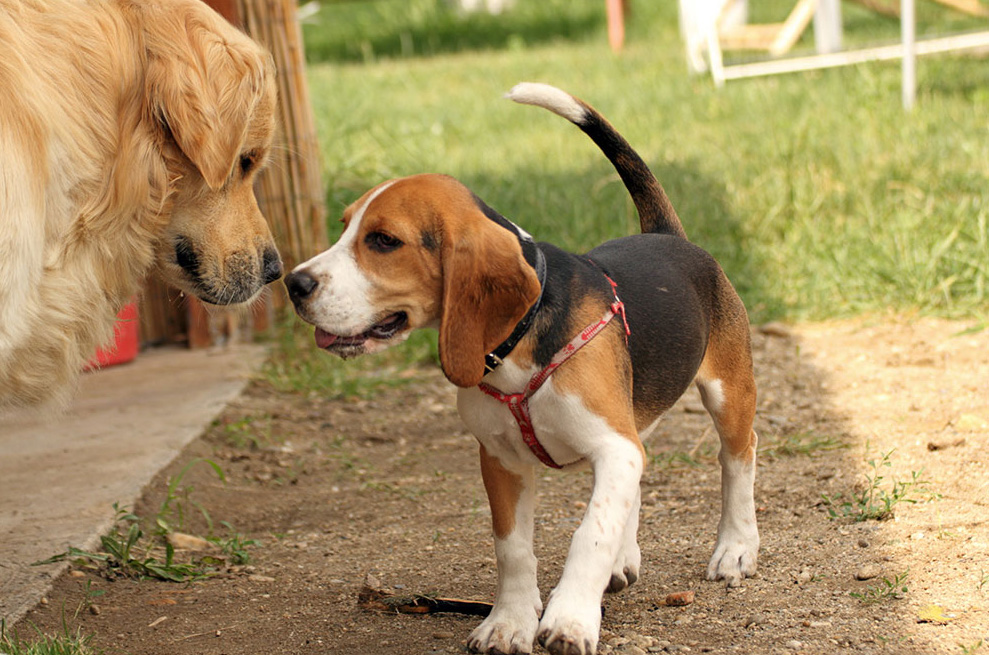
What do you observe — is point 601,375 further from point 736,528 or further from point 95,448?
point 95,448

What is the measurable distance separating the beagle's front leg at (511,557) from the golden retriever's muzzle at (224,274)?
88 centimetres

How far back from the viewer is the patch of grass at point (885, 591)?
2.82 m

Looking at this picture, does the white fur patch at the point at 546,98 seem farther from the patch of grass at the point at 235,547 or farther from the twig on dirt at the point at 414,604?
the patch of grass at the point at 235,547

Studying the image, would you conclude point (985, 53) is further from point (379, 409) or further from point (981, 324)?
point (379, 409)

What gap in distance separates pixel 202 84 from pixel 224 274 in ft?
1.80

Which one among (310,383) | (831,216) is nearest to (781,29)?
(831,216)

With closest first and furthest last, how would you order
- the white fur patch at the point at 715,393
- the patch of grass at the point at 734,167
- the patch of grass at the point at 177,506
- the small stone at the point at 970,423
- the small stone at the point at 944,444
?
the white fur patch at the point at 715,393
the patch of grass at the point at 177,506
the small stone at the point at 944,444
the small stone at the point at 970,423
the patch of grass at the point at 734,167

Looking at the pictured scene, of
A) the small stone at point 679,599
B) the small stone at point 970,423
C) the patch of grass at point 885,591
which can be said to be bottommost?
the small stone at point 970,423

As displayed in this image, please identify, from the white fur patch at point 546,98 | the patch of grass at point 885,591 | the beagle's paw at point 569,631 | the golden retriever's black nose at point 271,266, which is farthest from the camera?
the golden retriever's black nose at point 271,266

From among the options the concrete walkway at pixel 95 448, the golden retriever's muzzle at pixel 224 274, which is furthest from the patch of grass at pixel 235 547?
the golden retriever's muzzle at pixel 224 274

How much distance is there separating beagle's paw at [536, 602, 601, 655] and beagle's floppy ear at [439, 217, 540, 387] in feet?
1.78

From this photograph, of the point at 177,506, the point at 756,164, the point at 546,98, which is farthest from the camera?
the point at 756,164

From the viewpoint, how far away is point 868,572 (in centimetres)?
297

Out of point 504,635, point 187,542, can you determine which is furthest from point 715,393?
point 187,542
